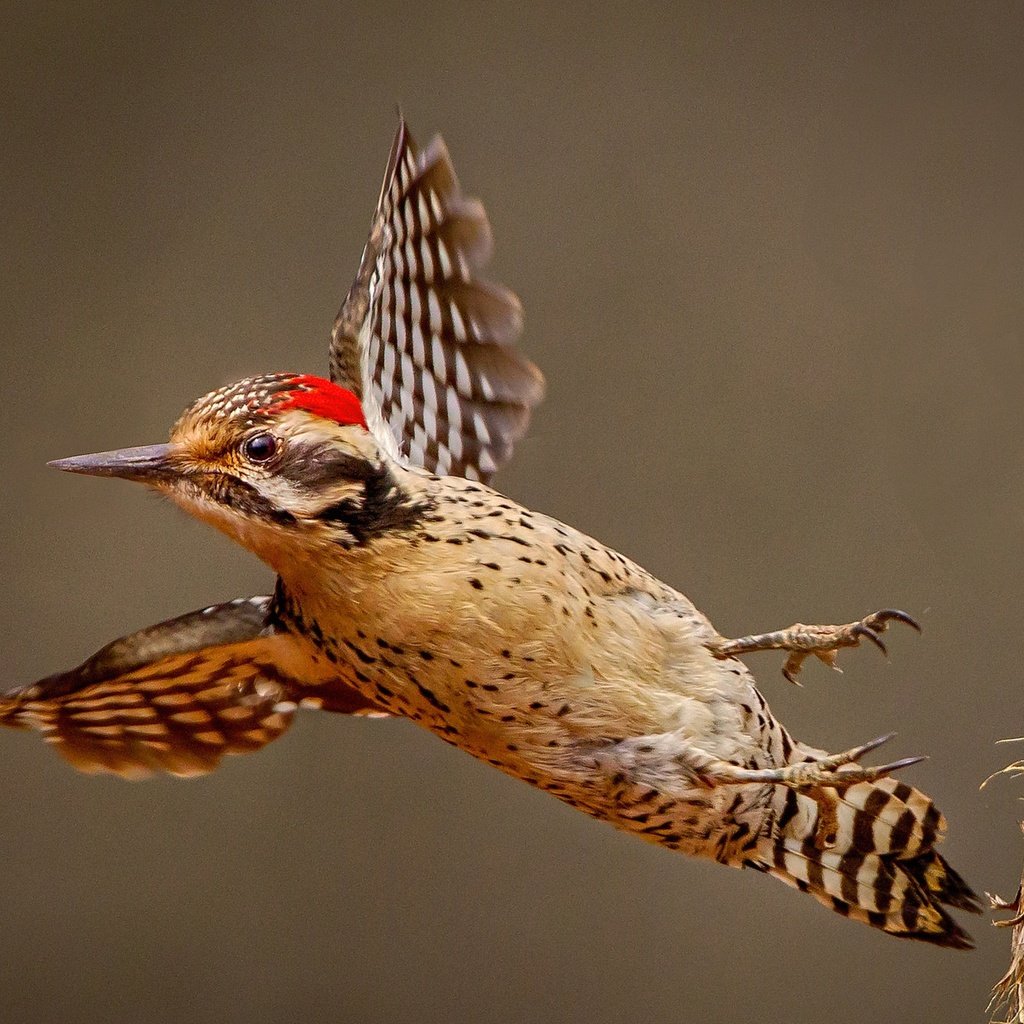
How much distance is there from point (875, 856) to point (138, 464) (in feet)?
2.84

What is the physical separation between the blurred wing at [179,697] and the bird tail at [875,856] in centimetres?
50

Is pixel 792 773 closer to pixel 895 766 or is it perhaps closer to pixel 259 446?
pixel 895 766

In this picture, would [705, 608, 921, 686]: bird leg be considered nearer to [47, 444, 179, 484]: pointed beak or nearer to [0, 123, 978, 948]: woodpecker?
[0, 123, 978, 948]: woodpecker

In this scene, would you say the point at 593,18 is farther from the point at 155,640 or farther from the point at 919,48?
the point at 155,640

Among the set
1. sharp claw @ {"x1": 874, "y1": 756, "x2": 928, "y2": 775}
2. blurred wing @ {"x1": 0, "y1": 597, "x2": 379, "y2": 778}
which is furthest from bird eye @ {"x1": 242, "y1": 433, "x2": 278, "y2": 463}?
sharp claw @ {"x1": 874, "y1": 756, "x2": 928, "y2": 775}

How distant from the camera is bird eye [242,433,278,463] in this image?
1.18 meters

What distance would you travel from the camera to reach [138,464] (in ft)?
3.89

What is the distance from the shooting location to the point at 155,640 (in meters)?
1.47

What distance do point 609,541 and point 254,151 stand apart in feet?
2.68

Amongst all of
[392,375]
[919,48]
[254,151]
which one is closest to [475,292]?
[392,375]

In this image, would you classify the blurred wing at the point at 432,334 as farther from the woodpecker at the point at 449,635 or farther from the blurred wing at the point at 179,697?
the blurred wing at the point at 179,697

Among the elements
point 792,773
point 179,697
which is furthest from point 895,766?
point 179,697

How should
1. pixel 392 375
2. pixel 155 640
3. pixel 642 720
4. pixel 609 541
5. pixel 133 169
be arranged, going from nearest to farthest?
pixel 642 720 → pixel 155 640 → pixel 392 375 → pixel 133 169 → pixel 609 541

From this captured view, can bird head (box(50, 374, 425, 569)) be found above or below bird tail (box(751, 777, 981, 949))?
above
